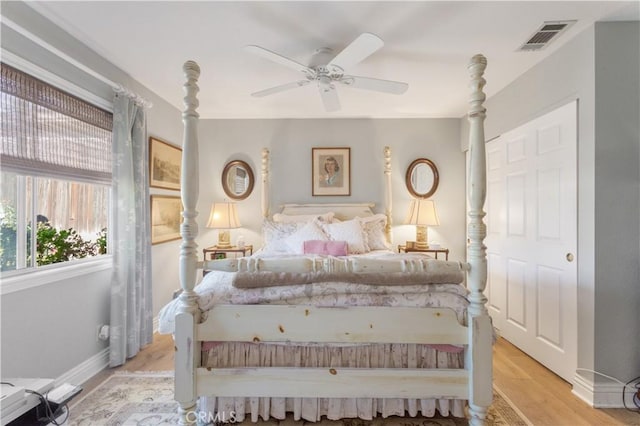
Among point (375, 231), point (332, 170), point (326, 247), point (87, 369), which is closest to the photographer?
point (87, 369)

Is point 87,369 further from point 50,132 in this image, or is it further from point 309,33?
point 309,33

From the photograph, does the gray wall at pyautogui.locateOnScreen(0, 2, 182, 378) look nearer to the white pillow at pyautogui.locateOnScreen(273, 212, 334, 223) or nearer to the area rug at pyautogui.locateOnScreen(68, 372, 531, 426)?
the area rug at pyautogui.locateOnScreen(68, 372, 531, 426)

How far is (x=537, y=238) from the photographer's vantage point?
248 cm

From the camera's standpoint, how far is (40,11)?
6.08 ft

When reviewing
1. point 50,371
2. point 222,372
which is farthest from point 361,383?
point 50,371

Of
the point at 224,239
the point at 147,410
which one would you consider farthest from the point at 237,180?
the point at 147,410

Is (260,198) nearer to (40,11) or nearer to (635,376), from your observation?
(40,11)

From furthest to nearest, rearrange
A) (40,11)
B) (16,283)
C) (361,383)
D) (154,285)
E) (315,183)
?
(315,183), (154,285), (40,11), (16,283), (361,383)

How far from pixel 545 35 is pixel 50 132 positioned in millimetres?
3467

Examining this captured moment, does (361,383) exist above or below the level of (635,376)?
above

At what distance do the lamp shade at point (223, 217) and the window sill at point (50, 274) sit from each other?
49.8 inches

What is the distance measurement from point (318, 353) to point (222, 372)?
519mm

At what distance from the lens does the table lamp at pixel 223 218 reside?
3627 mm

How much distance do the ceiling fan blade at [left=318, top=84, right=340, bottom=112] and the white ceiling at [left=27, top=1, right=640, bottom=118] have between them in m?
0.28
